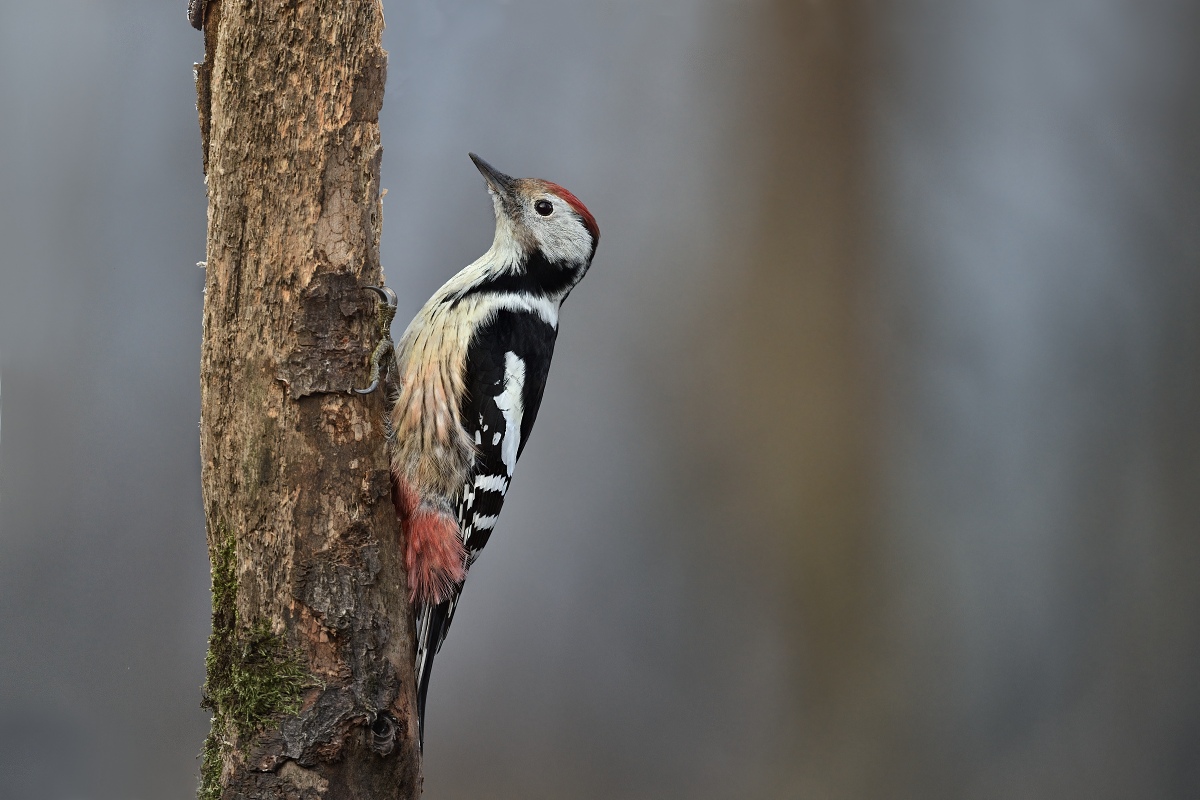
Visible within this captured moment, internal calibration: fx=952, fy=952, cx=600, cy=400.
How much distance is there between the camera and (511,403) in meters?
1.90

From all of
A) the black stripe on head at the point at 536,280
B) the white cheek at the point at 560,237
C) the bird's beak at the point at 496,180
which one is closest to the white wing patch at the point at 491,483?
the black stripe on head at the point at 536,280

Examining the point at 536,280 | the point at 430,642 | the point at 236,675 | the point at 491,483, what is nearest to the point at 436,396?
the point at 491,483

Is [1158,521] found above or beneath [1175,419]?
beneath

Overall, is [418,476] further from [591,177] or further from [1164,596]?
[1164,596]

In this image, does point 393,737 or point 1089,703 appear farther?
point 1089,703

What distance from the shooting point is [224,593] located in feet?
4.87

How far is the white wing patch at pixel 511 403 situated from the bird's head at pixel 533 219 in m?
0.23

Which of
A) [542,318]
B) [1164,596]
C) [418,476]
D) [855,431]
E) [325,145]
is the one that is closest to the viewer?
[325,145]

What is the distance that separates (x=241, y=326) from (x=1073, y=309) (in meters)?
2.37

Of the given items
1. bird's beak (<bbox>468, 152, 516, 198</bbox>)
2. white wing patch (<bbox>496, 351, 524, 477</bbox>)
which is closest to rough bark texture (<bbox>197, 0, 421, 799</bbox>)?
white wing patch (<bbox>496, 351, 524, 477</bbox>)

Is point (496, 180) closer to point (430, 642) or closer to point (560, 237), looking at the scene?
point (560, 237)

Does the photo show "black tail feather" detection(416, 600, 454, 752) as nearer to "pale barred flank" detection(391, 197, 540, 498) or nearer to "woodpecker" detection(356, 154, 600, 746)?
"woodpecker" detection(356, 154, 600, 746)

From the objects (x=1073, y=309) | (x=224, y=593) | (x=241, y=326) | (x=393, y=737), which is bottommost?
(x=393, y=737)

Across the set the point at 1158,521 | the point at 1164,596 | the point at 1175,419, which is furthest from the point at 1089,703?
the point at 1175,419
